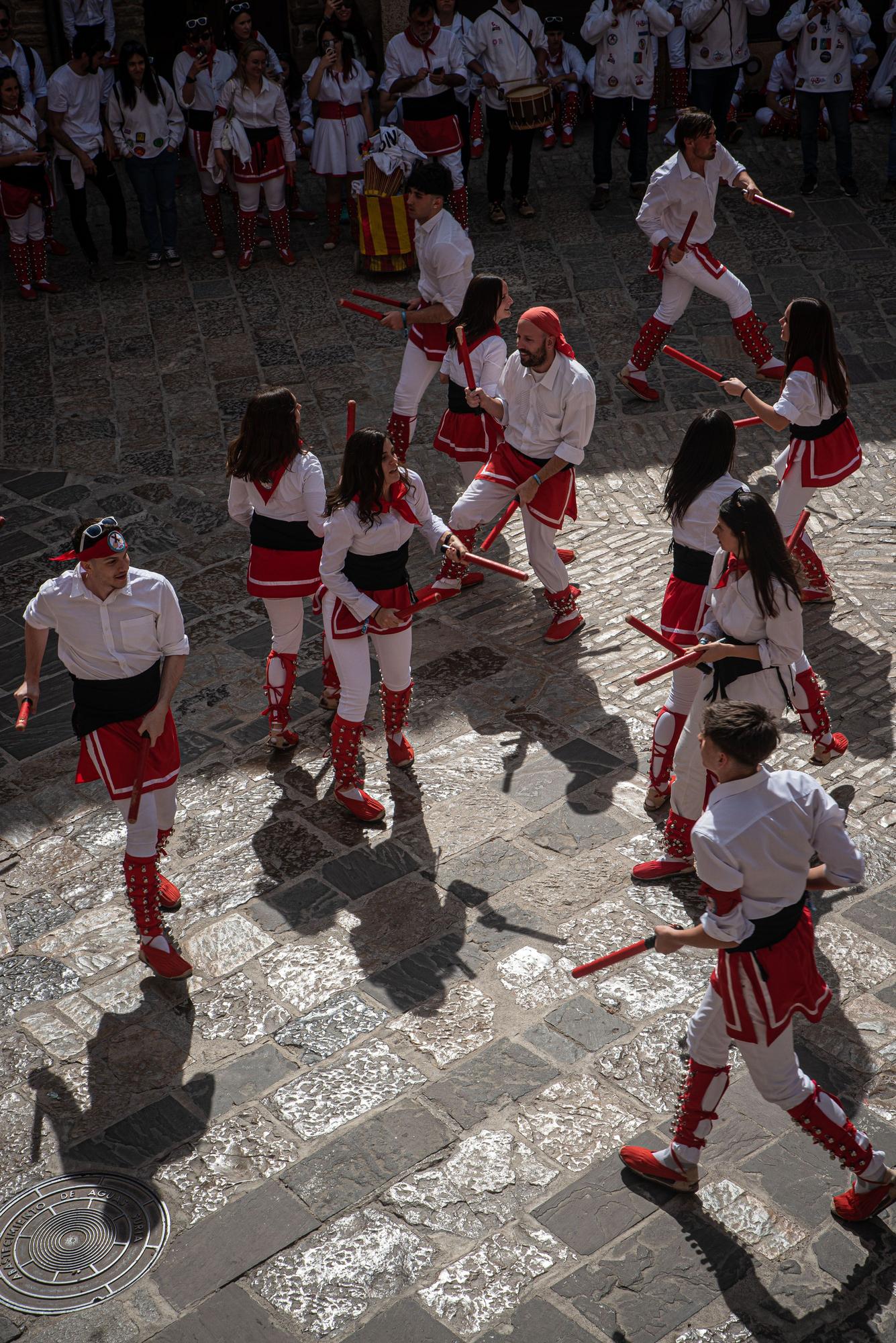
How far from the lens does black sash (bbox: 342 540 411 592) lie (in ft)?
19.5

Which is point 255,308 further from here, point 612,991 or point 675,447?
point 612,991

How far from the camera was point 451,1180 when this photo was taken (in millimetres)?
4426

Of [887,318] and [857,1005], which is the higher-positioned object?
[887,318]

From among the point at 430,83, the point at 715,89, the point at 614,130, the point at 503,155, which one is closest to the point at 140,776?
the point at 430,83

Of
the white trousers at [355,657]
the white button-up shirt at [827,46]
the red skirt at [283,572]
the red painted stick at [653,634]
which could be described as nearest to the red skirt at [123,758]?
the white trousers at [355,657]

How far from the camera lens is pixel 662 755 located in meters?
6.03

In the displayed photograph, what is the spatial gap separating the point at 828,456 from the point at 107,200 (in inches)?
294

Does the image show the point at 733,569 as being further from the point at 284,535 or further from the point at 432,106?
the point at 432,106

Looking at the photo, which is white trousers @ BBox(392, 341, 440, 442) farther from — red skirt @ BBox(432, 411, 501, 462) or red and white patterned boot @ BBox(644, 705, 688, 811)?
A: red and white patterned boot @ BBox(644, 705, 688, 811)

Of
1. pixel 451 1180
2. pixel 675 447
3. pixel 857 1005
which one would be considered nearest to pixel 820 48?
pixel 675 447

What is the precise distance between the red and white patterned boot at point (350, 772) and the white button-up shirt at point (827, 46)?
29.0 feet

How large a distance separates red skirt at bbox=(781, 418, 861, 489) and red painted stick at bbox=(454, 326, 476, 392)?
1.73 m

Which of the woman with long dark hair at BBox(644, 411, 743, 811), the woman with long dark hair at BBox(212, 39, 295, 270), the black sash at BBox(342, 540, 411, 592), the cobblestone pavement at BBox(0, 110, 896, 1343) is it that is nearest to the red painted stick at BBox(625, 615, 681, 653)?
the woman with long dark hair at BBox(644, 411, 743, 811)

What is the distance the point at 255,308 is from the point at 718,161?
13.0ft
